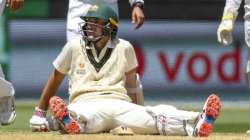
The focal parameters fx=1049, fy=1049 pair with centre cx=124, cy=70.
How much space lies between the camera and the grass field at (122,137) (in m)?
6.59

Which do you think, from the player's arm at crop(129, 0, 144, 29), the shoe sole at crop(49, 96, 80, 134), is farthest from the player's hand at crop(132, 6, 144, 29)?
the shoe sole at crop(49, 96, 80, 134)

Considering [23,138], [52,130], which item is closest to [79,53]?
[52,130]

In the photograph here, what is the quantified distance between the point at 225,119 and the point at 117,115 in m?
4.29

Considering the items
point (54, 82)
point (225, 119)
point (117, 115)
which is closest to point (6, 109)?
point (54, 82)

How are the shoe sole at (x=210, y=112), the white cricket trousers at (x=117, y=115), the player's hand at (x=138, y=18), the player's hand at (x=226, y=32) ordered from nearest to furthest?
1. the shoe sole at (x=210, y=112)
2. the white cricket trousers at (x=117, y=115)
3. the player's hand at (x=138, y=18)
4. the player's hand at (x=226, y=32)

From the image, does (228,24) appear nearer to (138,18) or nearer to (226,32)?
(226,32)

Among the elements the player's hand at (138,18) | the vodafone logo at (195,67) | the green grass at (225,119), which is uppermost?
the player's hand at (138,18)

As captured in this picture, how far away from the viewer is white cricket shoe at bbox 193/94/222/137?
6.70 metres

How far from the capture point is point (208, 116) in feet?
22.1

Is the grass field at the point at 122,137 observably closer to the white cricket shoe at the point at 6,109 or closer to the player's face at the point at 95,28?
the white cricket shoe at the point at 6,109

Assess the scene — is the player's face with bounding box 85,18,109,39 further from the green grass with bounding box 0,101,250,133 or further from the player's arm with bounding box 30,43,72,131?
the green grass with bounding box 0,101,250,133

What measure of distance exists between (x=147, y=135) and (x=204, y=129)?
15.1 inches

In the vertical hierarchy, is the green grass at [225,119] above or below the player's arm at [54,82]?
below

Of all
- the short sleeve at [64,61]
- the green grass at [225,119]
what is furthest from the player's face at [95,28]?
the green grass at [225,119]
